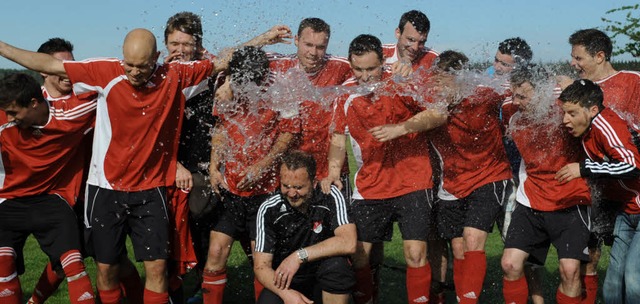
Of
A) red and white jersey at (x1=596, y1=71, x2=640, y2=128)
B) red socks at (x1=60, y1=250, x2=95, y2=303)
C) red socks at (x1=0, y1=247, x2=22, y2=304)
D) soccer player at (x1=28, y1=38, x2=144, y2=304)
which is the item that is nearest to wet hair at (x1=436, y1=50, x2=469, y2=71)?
red and white jersey at (x1=596, y1=71, x2=640, y2=128)

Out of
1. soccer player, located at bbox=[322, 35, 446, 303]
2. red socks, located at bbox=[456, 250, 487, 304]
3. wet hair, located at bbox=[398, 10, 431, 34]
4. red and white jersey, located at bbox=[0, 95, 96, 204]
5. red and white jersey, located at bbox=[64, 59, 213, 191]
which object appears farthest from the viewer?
wet hair, located at bbox=[398, 10, 431, 34]

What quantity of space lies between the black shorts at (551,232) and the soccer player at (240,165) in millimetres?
1936

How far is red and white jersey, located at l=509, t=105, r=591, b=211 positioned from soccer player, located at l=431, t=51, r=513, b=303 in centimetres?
29

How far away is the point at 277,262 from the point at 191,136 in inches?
52.1

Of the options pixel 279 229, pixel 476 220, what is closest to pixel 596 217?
pixel 476 220

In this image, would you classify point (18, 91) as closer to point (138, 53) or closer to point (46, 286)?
point (138, 53)

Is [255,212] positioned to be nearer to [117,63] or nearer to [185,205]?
[185,205]

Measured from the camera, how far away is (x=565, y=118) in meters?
5.81

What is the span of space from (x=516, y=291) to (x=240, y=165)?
2417 mm

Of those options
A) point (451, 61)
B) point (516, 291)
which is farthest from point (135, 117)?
point (516, 291)

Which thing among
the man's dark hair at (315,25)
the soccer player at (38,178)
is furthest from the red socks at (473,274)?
the soccer player at (38,178)

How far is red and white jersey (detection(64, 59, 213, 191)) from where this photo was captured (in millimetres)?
5648

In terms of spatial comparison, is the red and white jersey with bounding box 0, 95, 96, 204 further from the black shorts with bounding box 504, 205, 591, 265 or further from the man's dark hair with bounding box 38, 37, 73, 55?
the black shorts with bounding box 504, 205, 591, 265

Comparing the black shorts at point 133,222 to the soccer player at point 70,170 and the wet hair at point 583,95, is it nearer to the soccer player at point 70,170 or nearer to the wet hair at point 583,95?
the soccer player at point 70,170
